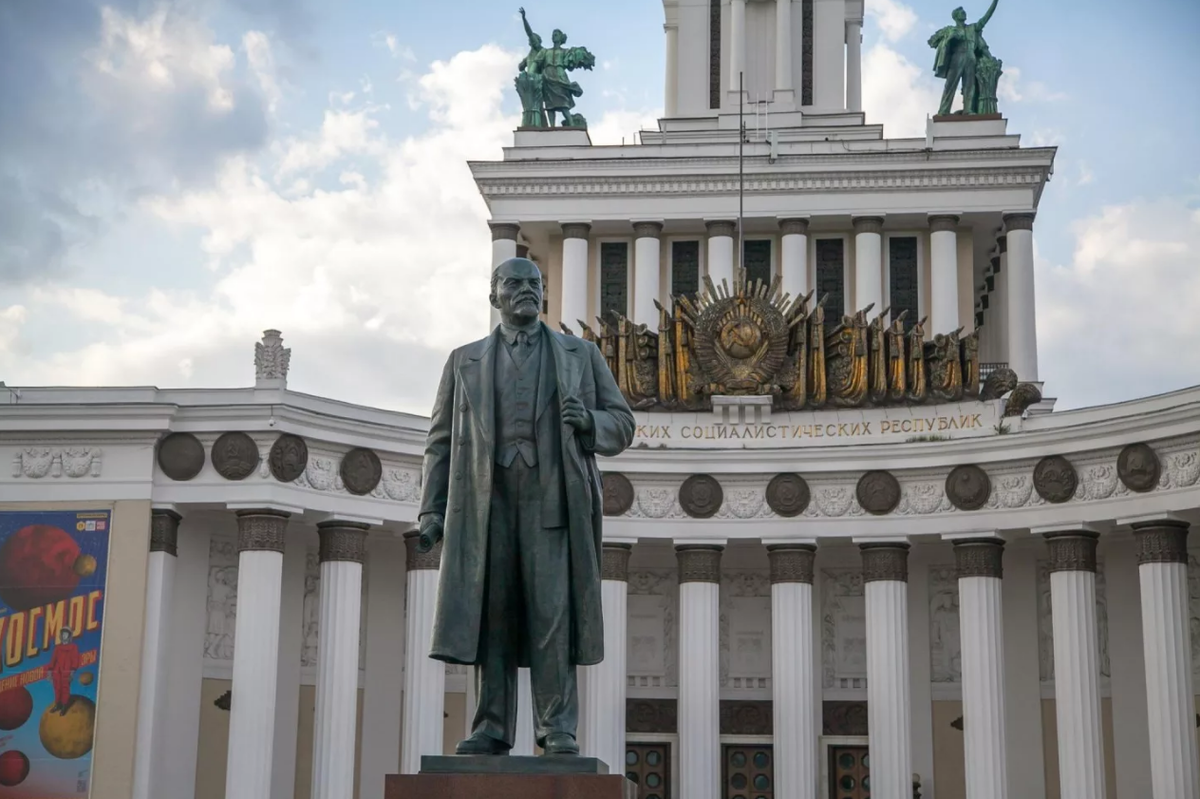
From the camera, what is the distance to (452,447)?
30.3ft

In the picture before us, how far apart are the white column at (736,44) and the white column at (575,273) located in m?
5.17

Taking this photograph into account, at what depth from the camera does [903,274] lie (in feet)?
125

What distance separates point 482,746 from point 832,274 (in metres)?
30.4

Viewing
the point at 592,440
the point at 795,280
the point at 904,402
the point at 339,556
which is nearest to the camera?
the point at 592,440

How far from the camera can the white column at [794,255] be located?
37.5 meters

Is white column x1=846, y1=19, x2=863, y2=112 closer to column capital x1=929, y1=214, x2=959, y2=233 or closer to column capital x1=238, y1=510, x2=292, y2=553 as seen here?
column capital x1=929, y1=214, x2=959, y2=233

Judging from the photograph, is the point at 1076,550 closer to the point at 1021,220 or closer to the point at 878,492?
the point at 878,492

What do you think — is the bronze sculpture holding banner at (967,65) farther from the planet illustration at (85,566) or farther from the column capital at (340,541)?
the planet illustration at (85,566)

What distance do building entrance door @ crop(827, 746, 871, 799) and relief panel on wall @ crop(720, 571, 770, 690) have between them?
175 centimetres

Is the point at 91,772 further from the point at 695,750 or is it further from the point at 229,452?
the point at 695,750

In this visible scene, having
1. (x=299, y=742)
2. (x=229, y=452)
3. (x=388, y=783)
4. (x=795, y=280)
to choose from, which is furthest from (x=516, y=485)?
(x=795, y=280)

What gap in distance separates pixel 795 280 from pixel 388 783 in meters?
29.8

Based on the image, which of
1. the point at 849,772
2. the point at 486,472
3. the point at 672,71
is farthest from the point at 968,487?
the point at 486,472

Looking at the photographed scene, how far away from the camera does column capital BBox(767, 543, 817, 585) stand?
29.6 meters
